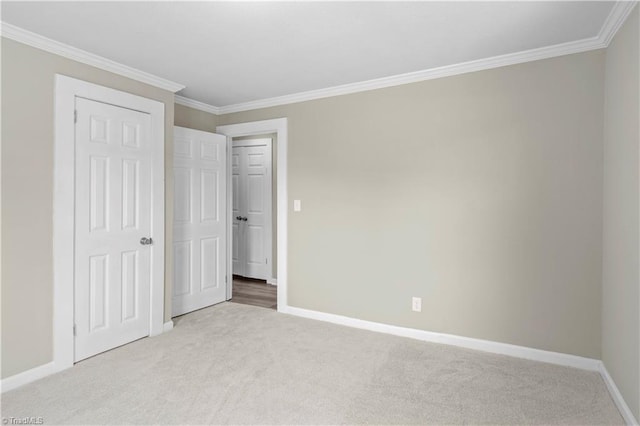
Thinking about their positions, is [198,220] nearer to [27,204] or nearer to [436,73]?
[27,204]

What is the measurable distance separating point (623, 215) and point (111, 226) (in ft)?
11.9

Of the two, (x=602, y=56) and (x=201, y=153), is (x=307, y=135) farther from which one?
(x=602, y=56)

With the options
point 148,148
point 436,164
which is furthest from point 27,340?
point 436,164

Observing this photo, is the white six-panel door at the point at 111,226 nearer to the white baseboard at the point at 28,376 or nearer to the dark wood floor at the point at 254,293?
the white baseboard at the point at 28,376

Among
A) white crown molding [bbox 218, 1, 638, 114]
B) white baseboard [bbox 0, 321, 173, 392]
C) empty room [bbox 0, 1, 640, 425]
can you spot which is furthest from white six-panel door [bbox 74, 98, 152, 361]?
white crown molding [bbox 218, 1, 638, 114]

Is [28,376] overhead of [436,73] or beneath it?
beneath

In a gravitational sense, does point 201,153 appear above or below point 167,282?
above

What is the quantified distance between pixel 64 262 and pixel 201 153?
186 centimetres

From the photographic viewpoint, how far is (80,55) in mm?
2773

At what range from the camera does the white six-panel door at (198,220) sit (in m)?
3.94

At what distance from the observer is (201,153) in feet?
13.6

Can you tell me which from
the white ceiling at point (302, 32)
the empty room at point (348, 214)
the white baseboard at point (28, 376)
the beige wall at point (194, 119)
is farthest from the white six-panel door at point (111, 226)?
the beige wall at point (194, 119)

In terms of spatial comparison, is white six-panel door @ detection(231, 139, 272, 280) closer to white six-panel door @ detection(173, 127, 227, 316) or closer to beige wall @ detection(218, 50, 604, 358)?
white six-panel door @ detection(173, 127, 227, 316)

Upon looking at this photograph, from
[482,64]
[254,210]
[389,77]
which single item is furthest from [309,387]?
[254,210]
